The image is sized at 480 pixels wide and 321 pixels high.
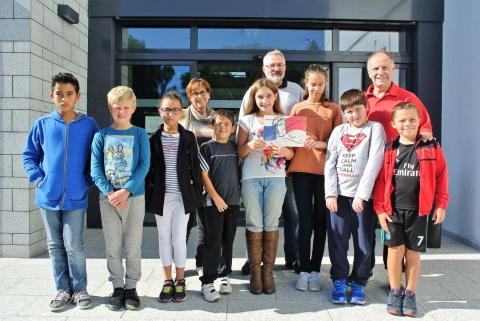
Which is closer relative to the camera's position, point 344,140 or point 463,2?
point 344,140

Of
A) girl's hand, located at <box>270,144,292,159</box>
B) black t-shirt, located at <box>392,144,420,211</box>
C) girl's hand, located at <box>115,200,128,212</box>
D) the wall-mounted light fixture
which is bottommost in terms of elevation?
girl's hand, located at <box>115,200,128,212</box>

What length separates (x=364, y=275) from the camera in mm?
3422

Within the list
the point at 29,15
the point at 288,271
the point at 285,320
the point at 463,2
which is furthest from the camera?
the point at 463,2

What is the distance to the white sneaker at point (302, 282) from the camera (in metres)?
3.70

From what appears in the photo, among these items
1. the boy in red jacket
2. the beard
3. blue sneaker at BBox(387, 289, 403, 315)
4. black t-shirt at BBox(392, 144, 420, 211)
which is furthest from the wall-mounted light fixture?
blue sneaker at BBox(387, 289, 403, 315)

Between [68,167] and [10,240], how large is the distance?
6.32ft

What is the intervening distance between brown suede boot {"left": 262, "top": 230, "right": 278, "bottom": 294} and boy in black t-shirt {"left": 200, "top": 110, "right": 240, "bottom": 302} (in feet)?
1.27

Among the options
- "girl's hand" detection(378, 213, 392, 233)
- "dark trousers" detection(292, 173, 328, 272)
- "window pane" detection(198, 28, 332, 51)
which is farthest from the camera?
"window pane" detection(198, 28, 332, 51)

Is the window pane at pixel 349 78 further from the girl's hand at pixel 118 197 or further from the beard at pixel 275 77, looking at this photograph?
the girl's hand at pixel 118 197

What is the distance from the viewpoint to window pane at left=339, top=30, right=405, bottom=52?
20.7 feet

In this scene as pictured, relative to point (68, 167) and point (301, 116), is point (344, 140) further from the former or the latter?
point (68, 167)

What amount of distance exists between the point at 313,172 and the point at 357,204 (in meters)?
0.53

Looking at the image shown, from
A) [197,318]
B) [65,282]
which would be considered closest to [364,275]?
[197,318]

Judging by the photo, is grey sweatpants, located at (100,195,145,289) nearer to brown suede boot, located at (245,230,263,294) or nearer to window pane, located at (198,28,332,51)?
brown suede boot, located at (245,230,263,294)
